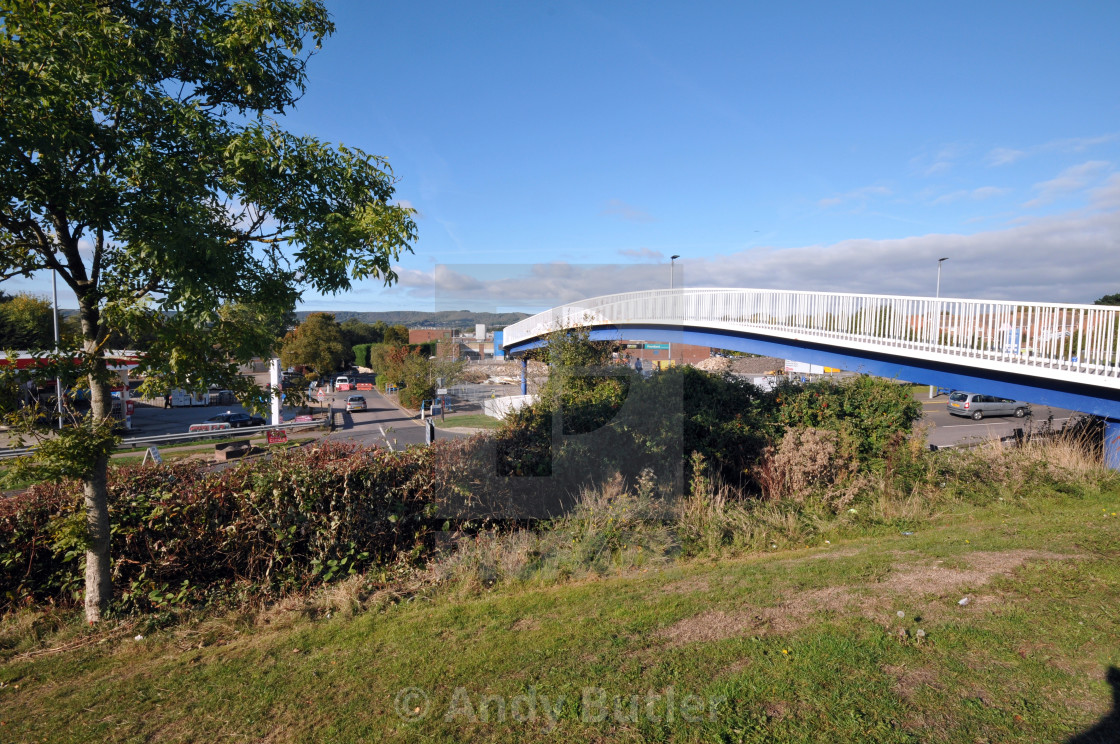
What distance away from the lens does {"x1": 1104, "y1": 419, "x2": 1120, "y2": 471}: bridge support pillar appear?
35.2ft

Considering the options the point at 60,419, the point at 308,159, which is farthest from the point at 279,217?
the point at 60,419

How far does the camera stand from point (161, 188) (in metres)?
4.35

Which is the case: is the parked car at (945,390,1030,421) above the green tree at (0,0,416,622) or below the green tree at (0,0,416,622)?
below

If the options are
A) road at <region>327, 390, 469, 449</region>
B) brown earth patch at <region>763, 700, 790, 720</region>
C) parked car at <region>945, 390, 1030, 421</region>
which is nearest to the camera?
brown earth patch at <region>763, 700, 790, 720</region>

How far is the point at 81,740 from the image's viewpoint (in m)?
3.17

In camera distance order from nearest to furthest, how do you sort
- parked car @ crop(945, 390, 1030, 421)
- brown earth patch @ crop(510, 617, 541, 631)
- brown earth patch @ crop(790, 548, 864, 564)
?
brown earth patch @ crop(510, 617, 541, 631) → brown earth patch @ crop(790, 548, 864, 564) → parked car @ crop(945, 390, 1030, 421)

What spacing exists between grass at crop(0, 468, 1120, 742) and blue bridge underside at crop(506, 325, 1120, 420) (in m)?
7.35

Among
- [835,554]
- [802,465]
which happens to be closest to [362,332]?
[802,465]

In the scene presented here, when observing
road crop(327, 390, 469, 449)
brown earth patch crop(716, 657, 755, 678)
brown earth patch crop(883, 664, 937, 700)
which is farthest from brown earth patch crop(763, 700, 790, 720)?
road crop(327, 390, 469, 449)

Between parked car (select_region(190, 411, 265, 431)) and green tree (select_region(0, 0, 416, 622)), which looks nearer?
green tree (select_region(0, 0, 416, 622))

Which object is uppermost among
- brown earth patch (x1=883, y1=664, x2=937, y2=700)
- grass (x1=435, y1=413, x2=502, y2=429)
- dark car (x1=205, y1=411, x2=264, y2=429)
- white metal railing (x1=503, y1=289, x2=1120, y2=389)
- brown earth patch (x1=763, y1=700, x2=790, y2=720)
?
white metal railing (x1=503, y1=289, x2=1120, y2=389)

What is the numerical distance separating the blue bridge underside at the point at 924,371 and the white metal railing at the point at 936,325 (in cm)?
38

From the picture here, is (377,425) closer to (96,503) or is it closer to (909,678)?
(96,503)

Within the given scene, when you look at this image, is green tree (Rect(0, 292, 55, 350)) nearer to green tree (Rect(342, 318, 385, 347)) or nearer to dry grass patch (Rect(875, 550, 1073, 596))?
dry grass patch (Rect(875, 550, 1073, 596))
